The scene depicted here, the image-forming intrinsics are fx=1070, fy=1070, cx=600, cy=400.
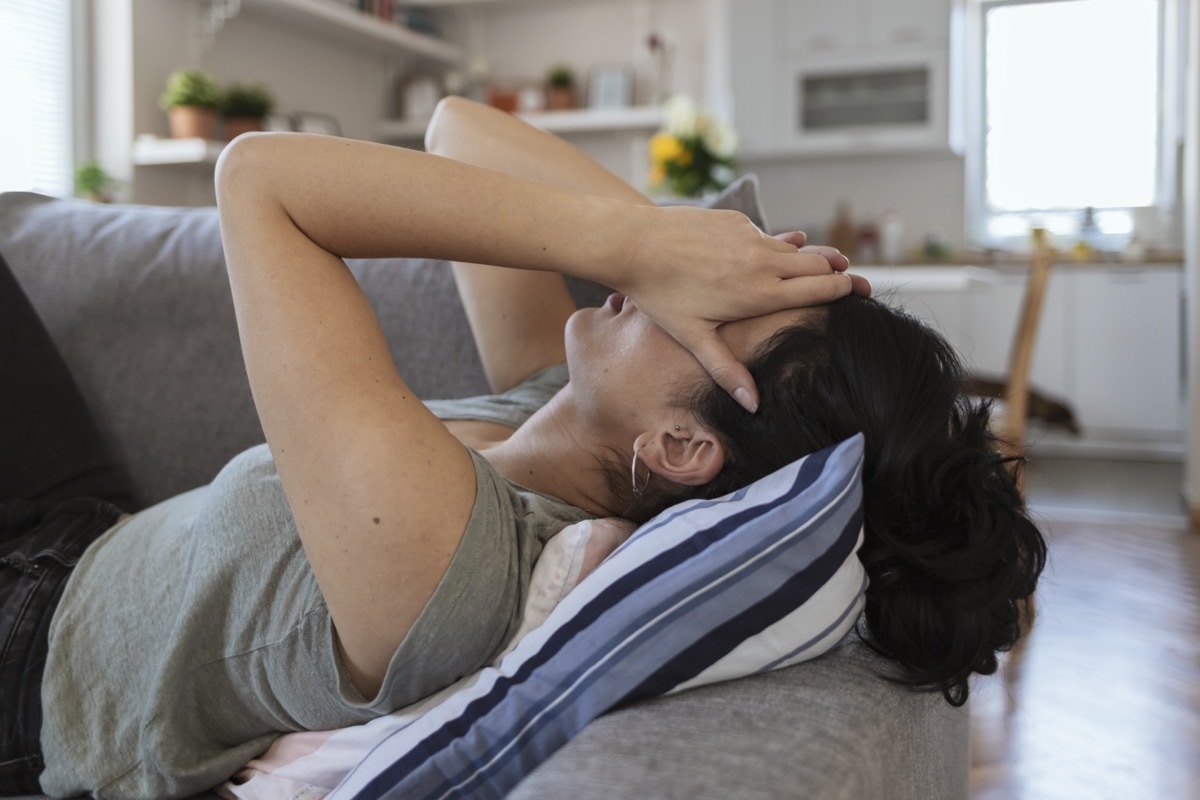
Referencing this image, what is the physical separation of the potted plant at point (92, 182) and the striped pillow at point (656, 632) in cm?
344

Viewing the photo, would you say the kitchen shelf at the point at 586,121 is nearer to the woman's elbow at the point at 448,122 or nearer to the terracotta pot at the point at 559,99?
the terracotta pot at the point at 559,99

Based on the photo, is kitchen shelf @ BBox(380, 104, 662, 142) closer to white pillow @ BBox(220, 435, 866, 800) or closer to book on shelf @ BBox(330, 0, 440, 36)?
book on shelf @ BBox(330, 0, 440, 36)

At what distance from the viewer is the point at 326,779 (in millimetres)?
958

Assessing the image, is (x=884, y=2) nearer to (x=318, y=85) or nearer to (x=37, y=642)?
(x=318, y=85)

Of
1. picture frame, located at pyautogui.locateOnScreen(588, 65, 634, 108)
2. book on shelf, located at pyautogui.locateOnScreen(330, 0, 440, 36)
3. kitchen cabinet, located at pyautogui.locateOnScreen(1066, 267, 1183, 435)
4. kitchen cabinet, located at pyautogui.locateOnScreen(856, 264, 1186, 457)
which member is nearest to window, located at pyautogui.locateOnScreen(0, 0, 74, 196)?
book on shelf, located at pyautogui.locateOnScreen(330, 0, 440, 36)

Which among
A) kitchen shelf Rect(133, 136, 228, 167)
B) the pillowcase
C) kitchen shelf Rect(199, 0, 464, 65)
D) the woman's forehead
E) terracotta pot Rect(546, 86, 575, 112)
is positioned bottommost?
the pillowcase

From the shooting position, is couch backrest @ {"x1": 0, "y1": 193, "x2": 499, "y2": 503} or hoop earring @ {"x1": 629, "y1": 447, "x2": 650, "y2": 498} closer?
hoop earring @ {"x1": 629, "y1": 447, "x2": 650, "y2": 498}

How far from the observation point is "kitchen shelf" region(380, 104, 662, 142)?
540cm

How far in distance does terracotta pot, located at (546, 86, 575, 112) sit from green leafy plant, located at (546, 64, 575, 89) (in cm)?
2

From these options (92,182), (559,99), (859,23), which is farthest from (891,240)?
(92,182)

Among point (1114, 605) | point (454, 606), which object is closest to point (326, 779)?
point (454, 606)

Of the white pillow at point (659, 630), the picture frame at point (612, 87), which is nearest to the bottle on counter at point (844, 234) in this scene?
the picture frame at point (612, 87)

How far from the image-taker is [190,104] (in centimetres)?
405

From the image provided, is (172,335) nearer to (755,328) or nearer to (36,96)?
(755,328)
